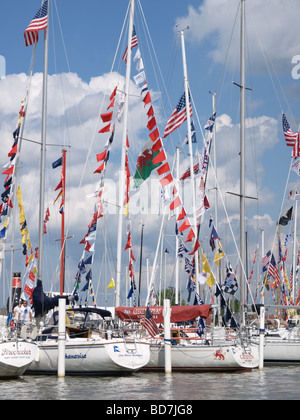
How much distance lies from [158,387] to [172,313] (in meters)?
6.84

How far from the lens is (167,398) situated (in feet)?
75.1

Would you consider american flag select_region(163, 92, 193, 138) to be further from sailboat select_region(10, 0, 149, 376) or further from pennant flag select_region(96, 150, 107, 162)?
sailboat select_region(10, 0, 149, 376)

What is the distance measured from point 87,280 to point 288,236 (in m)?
26.6

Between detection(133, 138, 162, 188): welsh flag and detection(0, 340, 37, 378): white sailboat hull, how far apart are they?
9790 mm

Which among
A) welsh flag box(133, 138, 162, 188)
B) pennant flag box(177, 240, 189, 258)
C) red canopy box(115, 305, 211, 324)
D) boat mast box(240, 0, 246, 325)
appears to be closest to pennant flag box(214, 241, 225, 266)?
boat mast box(240, 0, 246, 325)

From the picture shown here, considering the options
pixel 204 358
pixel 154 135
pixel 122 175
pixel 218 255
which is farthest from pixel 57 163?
pixel 204 358

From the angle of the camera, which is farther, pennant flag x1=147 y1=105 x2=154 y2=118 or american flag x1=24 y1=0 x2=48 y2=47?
american flag x1=24 y1=0 x2=48 y2=47

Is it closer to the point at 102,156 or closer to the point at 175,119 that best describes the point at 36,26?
the point at 102,156

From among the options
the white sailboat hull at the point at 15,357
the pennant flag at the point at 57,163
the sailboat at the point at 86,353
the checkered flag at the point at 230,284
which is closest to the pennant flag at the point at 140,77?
the pennant flag at the point at 57,163

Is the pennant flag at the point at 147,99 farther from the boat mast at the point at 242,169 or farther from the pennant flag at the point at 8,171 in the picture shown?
the pennant flag at the point at 8,171

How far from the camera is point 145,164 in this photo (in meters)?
33.3

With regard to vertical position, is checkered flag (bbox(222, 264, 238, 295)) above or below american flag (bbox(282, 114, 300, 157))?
below

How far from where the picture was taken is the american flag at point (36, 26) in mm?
33938

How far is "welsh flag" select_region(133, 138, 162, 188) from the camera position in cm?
3316
